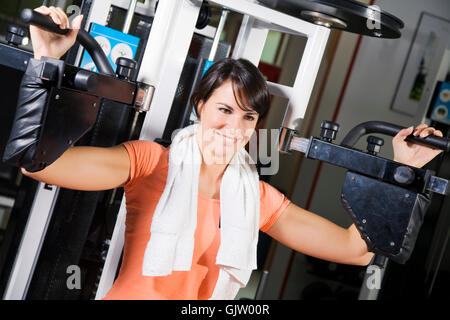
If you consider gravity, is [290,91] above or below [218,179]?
above

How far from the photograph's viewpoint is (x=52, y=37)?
105 centimetres

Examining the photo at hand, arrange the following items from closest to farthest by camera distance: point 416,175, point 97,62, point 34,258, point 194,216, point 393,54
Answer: point 416,175 < point 97,62 < point 194,216 < point 34,258 < point 393,54

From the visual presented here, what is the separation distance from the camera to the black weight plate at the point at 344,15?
4.00 feet

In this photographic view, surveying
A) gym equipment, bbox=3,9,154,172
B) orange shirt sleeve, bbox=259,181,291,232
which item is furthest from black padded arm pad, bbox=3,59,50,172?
orange shirt sleeve, bbox=259,181,291,232

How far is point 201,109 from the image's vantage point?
1.43 meters

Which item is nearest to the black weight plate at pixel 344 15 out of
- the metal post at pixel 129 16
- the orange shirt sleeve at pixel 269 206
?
the metal post at pixel 129 16

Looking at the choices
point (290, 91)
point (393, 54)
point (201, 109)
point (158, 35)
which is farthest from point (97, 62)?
point (393, 54)

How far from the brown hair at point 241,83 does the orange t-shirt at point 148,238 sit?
215 millimetres

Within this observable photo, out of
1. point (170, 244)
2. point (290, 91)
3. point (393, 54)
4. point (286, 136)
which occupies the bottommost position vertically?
point (170, 244)

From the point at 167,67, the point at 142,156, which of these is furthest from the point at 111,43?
the point at 142,156

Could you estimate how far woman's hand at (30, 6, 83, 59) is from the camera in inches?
39.9

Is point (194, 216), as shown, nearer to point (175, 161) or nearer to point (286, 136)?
point (175, 161)

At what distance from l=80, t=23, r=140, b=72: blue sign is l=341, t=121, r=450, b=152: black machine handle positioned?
27.4 inches

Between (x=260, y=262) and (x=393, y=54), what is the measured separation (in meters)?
1.95
